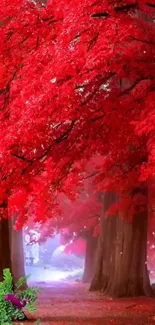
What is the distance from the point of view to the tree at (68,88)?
9984mm

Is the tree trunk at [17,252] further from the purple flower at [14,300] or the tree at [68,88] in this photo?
the purple flower at [14,300]

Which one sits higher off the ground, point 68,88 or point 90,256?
point 68,88

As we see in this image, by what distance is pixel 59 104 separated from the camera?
1013 cm

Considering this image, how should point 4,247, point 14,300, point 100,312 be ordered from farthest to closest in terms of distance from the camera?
point 100,312 → point 4,247 → point 14,300

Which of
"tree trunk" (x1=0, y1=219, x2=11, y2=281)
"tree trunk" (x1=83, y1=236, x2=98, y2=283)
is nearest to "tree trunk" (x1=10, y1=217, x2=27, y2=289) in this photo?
"tree trunk" (x1=83, y1=236, x2=98, y2=283)

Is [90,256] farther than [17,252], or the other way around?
[90,256]

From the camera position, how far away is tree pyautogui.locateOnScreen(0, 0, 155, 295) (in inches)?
393

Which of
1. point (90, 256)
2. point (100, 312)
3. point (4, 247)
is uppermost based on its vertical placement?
point (4, 247)

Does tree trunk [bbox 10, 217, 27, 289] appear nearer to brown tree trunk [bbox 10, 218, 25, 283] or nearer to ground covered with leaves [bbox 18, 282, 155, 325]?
brown tree trunk [bbox 10, 218, 25, 283]

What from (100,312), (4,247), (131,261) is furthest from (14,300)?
(131,261)

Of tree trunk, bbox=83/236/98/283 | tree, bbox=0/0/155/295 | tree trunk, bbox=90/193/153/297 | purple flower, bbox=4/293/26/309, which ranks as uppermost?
tree, bbox=0/0/155/295

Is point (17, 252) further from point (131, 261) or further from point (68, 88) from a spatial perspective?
point (68, 88)

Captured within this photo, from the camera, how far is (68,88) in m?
10.1

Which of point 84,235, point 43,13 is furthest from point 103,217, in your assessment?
point 43,13
